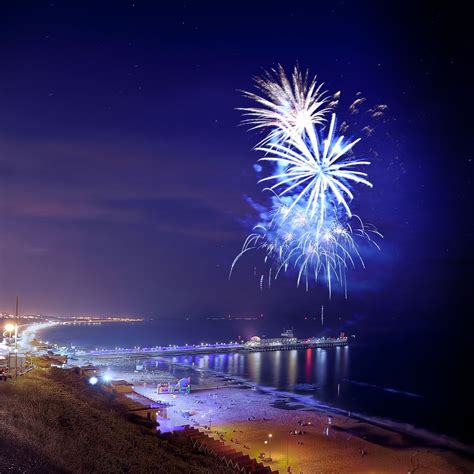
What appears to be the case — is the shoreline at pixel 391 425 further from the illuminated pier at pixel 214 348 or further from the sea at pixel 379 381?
the illuminated pier at pixel 214 348

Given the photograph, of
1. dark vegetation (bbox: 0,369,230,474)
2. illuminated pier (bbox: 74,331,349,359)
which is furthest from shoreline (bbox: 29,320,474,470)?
illuminated pier (bbox: 74,331,349,359)

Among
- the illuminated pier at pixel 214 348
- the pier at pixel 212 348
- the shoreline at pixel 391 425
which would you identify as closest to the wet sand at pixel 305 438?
the shoreline at pixel 391 425

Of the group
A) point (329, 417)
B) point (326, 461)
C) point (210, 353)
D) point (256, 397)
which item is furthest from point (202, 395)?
point (210, 353)

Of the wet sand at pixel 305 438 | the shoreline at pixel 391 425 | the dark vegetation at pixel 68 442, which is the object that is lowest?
the shoreline at pixel 391 425

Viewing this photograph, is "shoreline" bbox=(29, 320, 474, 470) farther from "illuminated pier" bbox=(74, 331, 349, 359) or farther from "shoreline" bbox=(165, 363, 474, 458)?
"illuminated pier" bbox=(74, 331, 349, 359)

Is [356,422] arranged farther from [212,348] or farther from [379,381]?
[212,348]
